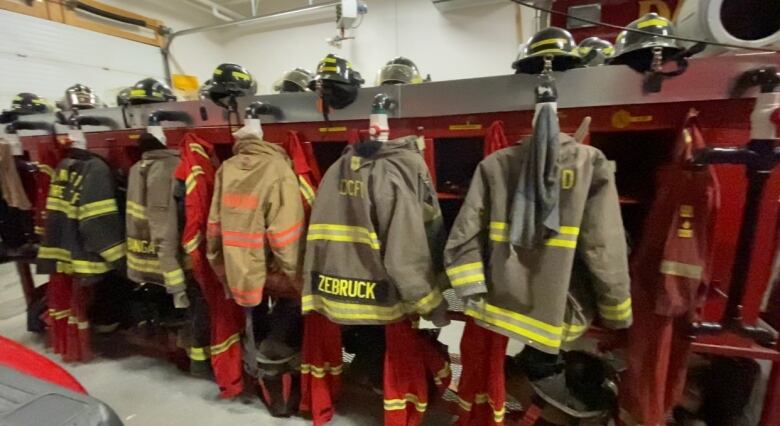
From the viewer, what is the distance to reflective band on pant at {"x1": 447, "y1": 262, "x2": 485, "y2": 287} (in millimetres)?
1073

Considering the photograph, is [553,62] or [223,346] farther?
[223,346]

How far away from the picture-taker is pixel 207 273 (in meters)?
1.57

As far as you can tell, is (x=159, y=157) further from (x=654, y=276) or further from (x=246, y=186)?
(x=654, y=276)

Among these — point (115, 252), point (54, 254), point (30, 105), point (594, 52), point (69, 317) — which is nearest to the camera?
point (594, 52)

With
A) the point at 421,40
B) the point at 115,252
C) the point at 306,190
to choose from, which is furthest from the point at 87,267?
the point at 421,40

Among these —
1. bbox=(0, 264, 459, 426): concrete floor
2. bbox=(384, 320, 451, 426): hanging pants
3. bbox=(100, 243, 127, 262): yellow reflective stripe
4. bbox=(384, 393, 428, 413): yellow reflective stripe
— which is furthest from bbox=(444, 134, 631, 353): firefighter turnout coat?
bbox=(100, 243, 127, 262): yellow reflective stripe

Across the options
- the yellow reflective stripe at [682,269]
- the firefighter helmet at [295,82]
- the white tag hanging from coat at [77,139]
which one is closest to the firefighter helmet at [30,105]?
the white tag hanging from coat at [77,139]

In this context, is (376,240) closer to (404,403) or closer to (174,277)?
(404,403)

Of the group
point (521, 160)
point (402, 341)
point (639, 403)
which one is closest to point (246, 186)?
point (402, 341)

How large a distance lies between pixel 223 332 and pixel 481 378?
114cm

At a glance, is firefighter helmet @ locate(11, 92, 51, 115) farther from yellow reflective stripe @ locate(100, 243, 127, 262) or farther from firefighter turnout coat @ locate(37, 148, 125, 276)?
yellow reflective stripe @ locate(100, 243, 127, 262)

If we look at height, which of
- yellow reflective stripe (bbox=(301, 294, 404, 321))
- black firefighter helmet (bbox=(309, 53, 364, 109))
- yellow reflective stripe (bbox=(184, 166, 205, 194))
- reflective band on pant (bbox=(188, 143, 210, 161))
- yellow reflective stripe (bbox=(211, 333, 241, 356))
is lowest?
yellow reflective stripe (bbox=(211, 333, 241, 356))

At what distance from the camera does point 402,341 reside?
1.33 m

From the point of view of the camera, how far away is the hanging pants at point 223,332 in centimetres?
160
